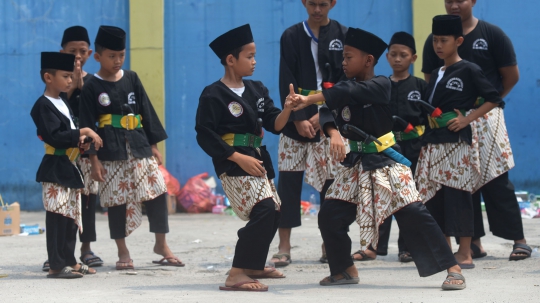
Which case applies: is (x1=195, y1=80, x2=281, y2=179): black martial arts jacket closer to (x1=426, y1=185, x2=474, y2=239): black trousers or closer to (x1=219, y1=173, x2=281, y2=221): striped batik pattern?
(x1=219, y1=173, x2=281, y2=221): striped batik pattern

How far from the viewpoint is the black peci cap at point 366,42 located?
5.23 metres

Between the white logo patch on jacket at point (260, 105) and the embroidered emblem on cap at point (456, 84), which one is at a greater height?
the embroidered emblem on cap at point (456, 84)

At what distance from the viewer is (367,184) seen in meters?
5.16

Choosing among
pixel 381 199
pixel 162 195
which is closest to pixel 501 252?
pixel 381 199

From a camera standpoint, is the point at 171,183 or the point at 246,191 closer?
the point at 246,191

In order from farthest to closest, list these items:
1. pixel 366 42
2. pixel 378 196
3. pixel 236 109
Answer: pixel 236 109 → pixel 366 42 → pixel 378 196

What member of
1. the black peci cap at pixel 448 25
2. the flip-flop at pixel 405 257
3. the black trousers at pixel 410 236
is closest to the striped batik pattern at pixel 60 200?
the black trousers at pixel 410 236

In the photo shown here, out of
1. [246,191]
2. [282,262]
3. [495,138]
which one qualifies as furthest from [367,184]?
[495,138]

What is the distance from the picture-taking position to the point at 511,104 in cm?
1016

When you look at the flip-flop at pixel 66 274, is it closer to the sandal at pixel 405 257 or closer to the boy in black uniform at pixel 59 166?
the boy in black uniform at pixel 59 166

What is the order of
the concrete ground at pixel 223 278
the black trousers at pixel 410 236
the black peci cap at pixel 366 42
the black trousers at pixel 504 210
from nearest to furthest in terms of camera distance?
the concrete ground at pixel 223 278 < the black trousers at pixel 410 236 < the black peci cap at pixel 366 42 < the black trousers at pixel 504 210

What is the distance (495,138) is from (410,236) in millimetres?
1644

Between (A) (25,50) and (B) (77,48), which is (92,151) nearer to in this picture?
(B) (77,48)

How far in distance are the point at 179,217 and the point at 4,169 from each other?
2508 millimetres
